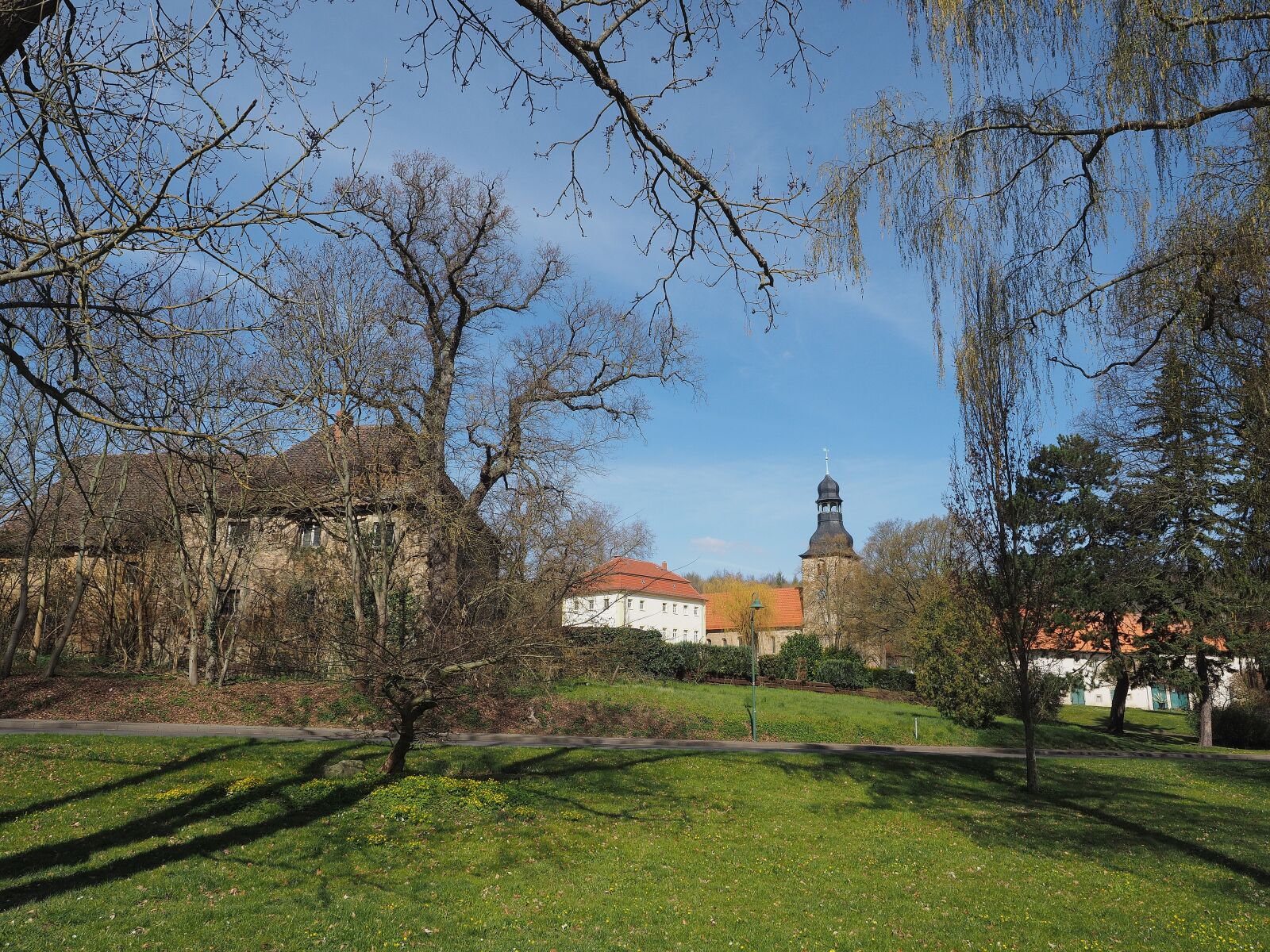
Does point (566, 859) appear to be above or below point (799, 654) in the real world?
above

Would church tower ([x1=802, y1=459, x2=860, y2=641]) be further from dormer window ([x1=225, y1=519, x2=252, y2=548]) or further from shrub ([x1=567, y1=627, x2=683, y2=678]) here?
dormer window ([x1=225, y1=519, x2=252, y2=548])

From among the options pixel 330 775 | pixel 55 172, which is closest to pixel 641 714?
pixel 330 775

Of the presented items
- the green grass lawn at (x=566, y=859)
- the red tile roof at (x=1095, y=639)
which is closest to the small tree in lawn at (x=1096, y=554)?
the red tile roof at (x=1095, y=639)

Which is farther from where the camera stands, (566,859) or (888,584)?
(888,584)

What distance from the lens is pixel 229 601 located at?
24781 mm

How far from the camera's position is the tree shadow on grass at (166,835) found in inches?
275

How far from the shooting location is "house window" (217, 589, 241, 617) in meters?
20.8

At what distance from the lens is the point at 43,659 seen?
22766mm

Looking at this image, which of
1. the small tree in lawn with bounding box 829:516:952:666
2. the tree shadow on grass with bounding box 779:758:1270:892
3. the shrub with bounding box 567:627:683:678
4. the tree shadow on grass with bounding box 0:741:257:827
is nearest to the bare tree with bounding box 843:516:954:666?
the small tree in lawn with bounding box 829:516:952:666

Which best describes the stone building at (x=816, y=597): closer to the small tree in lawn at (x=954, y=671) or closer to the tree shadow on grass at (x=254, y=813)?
the small tree in lawn at (x=954, y=671)

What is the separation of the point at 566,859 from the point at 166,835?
424 centimetres

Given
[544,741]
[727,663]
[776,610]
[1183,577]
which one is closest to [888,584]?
[727,663]

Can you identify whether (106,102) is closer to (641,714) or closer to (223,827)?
(223,827)

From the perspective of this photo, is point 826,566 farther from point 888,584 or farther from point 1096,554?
point 1096,554
